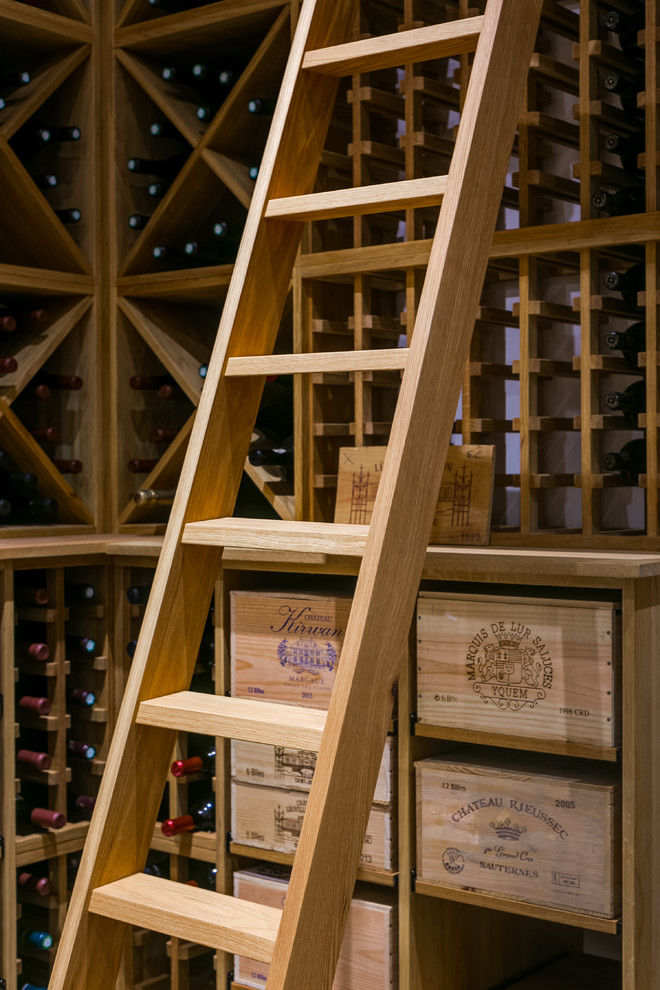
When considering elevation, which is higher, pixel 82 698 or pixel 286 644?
pixel 286 644

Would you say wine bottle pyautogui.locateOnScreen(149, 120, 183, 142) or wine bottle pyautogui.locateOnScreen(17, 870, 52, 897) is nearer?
wine bottle pyautogui.locateOnScreen(17, 870, 52, 897)

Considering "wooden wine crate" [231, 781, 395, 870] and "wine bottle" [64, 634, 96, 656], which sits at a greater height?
"wine bottle" [64, 634, 96, 656]

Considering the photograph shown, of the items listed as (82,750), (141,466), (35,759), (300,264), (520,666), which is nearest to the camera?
(520,666)

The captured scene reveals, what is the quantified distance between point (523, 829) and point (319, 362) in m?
0.95

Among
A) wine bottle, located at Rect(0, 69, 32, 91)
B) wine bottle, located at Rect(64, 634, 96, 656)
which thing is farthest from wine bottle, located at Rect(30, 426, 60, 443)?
wine bottle, located at Rect(0, 69, 32, 91)

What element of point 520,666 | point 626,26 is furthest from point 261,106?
point 520,666

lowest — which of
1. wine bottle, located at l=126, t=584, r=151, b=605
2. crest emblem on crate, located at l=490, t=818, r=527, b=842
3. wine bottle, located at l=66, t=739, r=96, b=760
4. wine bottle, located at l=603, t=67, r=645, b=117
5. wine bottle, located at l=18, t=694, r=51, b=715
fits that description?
crest emblem on crate, located at l=490, t=818, r=527, b=842

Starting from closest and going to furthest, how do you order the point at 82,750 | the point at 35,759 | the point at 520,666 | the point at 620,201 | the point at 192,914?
1. the point at 192,914
2. the point at 520,666
3. the point at 620,201
4. the point at 35,759
5. the point at 82,750

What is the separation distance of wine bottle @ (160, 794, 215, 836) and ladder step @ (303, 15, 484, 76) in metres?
1.61

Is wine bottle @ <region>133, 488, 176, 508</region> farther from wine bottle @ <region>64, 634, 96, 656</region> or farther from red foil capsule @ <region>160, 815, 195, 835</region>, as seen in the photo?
red foil capsule @ <region>160, 815, 195, 835</region>

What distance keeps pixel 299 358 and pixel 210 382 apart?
154 millimetres

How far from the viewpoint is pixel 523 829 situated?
6.65 ft

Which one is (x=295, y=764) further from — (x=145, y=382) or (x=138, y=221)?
(x=138, y=221)

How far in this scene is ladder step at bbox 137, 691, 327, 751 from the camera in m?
1.42
